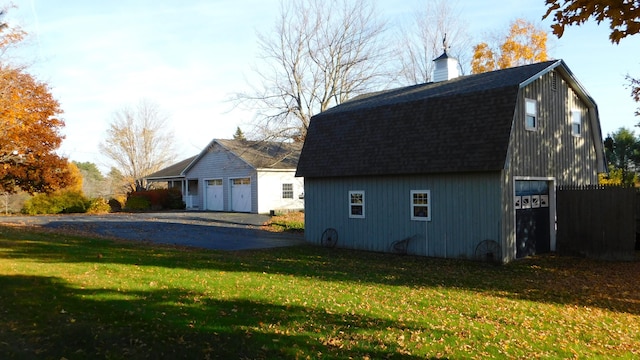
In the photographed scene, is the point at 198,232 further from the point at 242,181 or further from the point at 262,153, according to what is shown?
the point at 262,153

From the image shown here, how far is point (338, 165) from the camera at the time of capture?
19.2 meters

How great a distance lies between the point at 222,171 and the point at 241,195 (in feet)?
9.74

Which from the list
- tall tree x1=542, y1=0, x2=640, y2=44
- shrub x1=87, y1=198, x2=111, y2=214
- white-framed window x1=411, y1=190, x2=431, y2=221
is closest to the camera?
tall tree x1=542, y1=0, x2=640, y2=44

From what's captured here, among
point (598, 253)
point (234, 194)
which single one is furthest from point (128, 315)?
point (234, 194)

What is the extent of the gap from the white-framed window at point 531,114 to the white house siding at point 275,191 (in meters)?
21.2

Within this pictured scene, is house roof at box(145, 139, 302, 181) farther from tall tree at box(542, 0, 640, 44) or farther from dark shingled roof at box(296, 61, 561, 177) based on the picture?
tall tree at box(542, 0, 640, 44)

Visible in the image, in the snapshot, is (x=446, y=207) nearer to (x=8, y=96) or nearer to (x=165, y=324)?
(x=165, y=324)

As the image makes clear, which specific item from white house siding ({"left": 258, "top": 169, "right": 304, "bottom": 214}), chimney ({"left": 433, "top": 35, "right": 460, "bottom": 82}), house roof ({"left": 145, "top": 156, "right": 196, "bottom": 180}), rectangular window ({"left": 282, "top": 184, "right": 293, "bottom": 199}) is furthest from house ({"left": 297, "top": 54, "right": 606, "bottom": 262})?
house roof ({"left": 145, "top": 156, "right": 196, "bottom": 180})

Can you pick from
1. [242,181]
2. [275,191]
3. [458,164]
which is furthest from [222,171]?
[458,164]

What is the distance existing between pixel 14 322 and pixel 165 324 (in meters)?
2.05

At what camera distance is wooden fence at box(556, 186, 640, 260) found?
15633mm

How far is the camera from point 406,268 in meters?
14.2

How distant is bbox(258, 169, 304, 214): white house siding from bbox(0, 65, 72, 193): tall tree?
12.4 metres

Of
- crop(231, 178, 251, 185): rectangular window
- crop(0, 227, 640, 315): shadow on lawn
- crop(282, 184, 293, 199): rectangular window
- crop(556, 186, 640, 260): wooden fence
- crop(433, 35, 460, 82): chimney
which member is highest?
crop(433, 35, 460, 82): chimney
